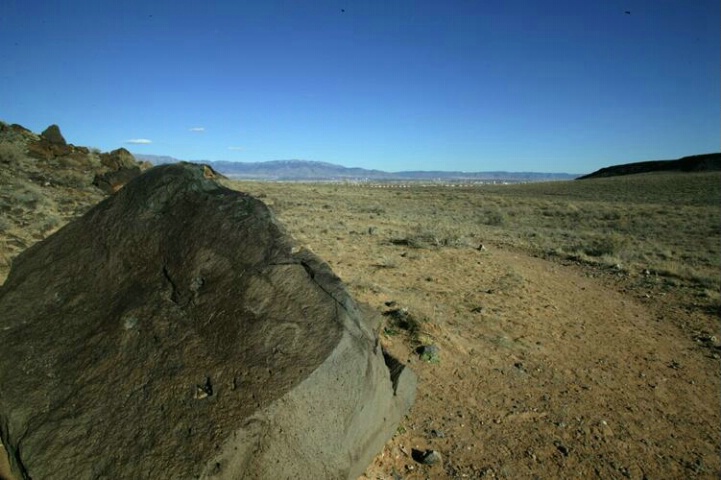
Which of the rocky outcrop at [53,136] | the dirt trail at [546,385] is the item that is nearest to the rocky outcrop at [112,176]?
the rocky outcrop at [53,136]

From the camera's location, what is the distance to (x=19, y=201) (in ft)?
41.8

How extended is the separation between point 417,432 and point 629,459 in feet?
7.45

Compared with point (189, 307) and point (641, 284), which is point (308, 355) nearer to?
point (189, 307)

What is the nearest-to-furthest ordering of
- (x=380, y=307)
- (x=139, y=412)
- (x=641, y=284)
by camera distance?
1. (x=139, y=412)
2. (x=380, y=307)
3. (x=641, y=284)

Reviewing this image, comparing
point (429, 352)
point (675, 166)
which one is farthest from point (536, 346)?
point (675, 166)

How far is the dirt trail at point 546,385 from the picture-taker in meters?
4.57

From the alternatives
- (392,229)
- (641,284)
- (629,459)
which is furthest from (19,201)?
(641,284)

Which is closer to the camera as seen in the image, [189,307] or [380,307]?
[189,307]

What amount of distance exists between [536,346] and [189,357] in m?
5.82

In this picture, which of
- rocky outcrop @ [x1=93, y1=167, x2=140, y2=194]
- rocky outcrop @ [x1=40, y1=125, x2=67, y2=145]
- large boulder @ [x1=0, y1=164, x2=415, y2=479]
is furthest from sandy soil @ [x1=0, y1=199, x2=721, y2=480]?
rocky outcrop @ [x1=40, y1=125, x2=67, y2=145]

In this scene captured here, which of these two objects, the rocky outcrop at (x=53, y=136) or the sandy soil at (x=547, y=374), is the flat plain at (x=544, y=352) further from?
the rocky outcrop at (x=53, y=136)

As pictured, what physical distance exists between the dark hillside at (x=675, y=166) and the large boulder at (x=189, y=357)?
332 ft

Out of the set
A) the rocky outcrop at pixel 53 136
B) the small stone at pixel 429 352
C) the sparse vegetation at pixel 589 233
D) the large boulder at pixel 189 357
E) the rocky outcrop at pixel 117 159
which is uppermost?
the rocky outcrop at pixel 53 136

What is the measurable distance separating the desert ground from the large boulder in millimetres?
1385
